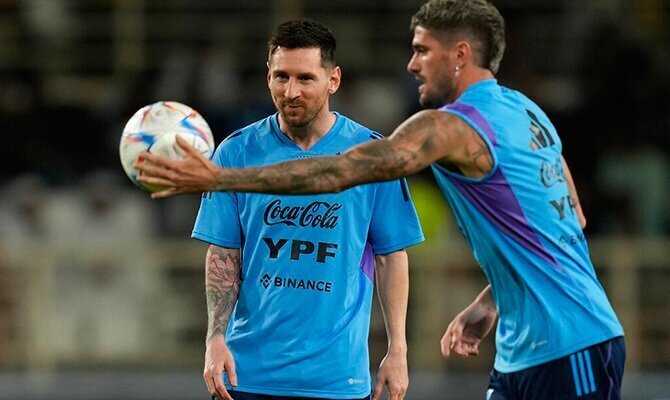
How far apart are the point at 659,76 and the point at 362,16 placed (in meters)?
2.99

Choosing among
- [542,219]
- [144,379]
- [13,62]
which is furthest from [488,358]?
[542,219]

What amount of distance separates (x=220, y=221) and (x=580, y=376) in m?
1.65

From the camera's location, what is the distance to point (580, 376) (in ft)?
15.2

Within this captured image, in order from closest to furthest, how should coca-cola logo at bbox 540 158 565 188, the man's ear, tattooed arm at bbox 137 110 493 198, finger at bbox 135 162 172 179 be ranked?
finger at bbox 135 162 172 179 → tattooed arm at bbox 137 110 493 198 → coca-cola logo at bbox 540 158 565 188 → the man's ear

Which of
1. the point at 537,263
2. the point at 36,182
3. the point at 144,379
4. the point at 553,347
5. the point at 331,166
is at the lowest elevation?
the point at 144,379

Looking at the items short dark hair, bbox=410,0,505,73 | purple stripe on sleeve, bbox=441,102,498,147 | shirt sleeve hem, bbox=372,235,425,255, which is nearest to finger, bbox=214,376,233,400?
shirt sleeve hem, bbox=372,235,425,255

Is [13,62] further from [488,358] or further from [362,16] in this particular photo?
[488,358]

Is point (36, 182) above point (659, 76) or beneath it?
beneath

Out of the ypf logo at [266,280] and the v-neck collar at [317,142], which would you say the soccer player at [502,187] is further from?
the ypf logo at [266,280]

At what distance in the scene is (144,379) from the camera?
10.8 m

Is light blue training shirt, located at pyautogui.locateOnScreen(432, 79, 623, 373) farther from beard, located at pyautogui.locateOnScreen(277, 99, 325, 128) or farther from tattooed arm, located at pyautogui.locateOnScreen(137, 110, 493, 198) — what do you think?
beard, located at pyautogui.locateOnScreen(277, 99, 325, 128)

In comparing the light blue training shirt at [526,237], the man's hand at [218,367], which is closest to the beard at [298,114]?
the light blue training shirt at [526,237]

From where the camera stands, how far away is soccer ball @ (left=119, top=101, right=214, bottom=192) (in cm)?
479

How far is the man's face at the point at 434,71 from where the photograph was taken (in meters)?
4.77
